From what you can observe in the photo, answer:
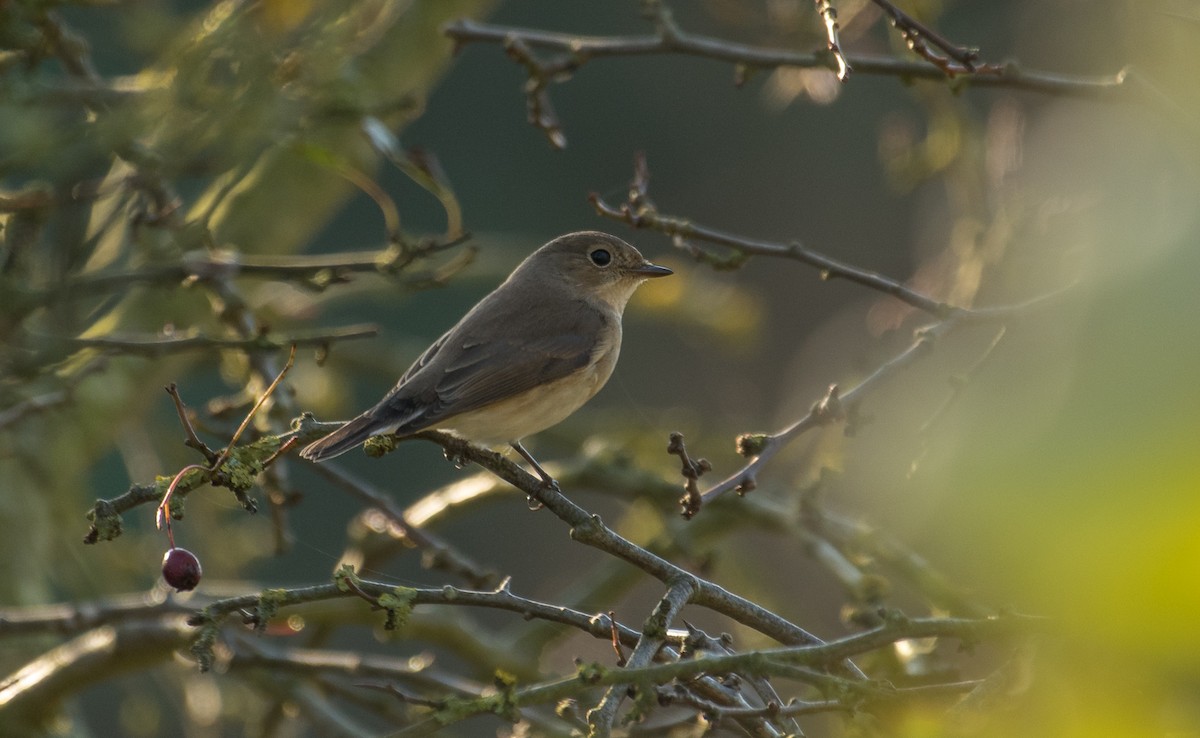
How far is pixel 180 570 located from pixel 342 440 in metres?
1.03

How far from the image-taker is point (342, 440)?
3373mm

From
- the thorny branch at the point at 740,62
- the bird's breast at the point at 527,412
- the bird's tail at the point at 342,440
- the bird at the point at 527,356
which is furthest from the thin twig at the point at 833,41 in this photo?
the bird's breast at the point at 527,412

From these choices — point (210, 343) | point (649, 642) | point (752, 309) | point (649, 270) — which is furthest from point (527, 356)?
point (649, 642)

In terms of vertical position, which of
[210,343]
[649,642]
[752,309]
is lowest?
[649,642]

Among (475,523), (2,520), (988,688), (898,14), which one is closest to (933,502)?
(988,688)

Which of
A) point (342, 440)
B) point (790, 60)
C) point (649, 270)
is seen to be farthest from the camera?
point (649, 270)

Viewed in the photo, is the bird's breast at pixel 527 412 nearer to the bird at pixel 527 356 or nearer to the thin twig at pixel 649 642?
the bird at pixel 527 356

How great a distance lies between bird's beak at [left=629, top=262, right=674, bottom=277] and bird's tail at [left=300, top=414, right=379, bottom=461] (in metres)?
1.62

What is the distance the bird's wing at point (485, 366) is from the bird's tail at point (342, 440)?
173 mm

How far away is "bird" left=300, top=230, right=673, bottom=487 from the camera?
3.97m

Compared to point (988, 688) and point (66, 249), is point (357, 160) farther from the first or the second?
point (988, 688)

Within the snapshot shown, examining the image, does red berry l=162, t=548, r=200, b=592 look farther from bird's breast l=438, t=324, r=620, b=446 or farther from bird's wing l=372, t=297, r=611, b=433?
bird's breast l=438, t=324, r=620, b=446

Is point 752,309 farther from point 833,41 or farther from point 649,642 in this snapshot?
point 649,642

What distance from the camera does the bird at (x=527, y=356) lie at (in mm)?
3975
